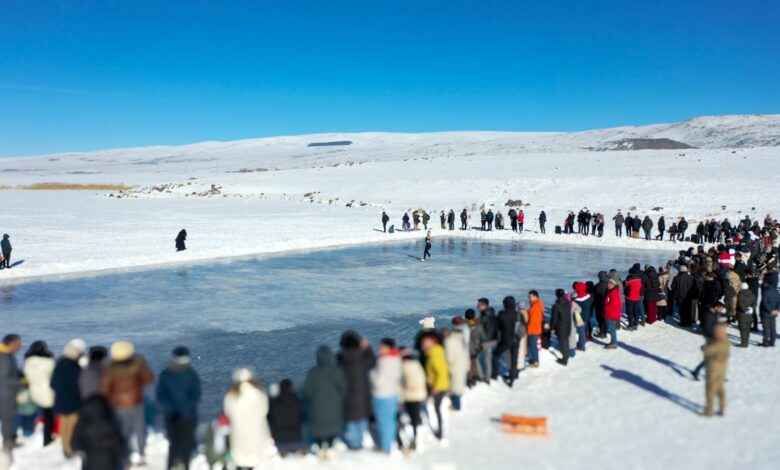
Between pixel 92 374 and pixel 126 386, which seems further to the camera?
pixel 92 374

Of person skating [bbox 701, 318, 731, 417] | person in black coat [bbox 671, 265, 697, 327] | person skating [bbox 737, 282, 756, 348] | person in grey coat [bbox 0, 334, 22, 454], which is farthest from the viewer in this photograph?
person in black coat [bbox 671, 265, 697, 327]

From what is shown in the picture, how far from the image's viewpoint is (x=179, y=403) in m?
6.21

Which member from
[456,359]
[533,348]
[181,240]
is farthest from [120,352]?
[181,240]

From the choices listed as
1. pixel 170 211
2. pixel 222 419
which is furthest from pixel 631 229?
pixel 170 211

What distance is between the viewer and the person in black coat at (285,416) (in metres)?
6.32

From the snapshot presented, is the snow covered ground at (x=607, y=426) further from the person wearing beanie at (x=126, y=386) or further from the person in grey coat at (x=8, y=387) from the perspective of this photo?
the person wearing beanie at (x=126, y=386)

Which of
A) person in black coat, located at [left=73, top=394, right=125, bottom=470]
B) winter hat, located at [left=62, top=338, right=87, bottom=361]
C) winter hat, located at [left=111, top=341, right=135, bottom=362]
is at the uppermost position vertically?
winter hat, located at [left=111, top=341, right=135, bottom=362]

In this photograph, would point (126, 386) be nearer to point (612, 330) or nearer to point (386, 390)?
point (386, 390)

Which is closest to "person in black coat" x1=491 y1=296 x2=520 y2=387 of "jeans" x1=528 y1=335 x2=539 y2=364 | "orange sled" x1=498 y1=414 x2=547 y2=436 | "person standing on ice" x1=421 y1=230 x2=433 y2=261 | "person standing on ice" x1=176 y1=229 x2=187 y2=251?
"jeans" x1=528 y1=335 x2=539 y2=364

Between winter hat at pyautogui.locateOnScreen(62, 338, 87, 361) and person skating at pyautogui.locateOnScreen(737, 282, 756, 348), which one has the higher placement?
winter hat at pyautogui.locateOnScreen(62, 338, 87, 361)

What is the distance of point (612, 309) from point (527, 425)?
452 centimetres

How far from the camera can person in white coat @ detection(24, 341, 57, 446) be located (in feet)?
22.5

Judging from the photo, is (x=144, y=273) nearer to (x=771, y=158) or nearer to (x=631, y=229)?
(x=631, y=229)

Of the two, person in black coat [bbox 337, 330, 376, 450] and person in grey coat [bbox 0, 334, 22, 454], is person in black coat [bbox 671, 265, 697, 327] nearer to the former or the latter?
person in black coat [bbox 337, 330, 376, 450]
